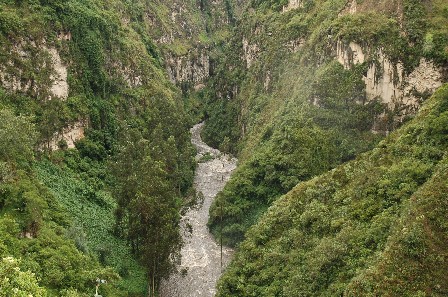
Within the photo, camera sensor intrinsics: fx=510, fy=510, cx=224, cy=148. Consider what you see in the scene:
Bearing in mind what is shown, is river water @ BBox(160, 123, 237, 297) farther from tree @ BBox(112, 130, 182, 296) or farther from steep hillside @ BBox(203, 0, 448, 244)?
tree @ BBox(112, 130, 182, 296)

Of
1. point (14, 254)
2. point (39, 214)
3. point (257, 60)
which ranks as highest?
point (257, 60)

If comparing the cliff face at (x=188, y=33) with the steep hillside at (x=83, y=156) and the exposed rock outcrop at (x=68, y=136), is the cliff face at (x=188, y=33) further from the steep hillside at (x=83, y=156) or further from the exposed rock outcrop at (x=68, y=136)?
the exposed rock outcrop at (x=68, y=136)

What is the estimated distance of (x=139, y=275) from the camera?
54.6m

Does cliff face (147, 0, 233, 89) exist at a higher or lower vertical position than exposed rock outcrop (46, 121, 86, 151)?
higher

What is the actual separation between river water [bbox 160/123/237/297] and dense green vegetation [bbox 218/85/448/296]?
970 cm

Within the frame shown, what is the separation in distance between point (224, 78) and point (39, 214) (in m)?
93.5

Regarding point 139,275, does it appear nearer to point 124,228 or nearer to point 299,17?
point 124,228

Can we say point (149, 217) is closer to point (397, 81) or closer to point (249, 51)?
point (397, 81)

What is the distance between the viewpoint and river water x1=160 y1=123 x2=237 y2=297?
57.7 m

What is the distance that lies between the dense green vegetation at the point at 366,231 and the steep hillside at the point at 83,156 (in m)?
10.1

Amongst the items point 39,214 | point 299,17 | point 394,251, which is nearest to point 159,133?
point 39,214

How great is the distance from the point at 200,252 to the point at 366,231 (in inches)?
1232

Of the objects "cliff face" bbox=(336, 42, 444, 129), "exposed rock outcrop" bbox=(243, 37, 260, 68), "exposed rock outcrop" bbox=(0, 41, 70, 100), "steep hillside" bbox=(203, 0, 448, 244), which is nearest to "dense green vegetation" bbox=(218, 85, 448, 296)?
"steep hillside" bbox=(203, 0, 448, 244)

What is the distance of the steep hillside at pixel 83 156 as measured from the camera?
135 ft
